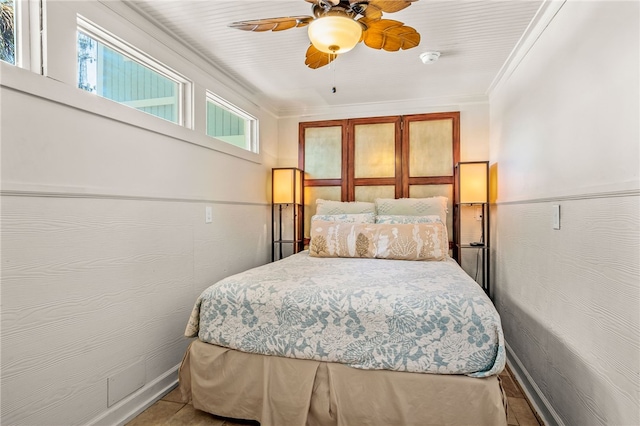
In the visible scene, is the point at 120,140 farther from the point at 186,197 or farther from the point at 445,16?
the point at 445,16

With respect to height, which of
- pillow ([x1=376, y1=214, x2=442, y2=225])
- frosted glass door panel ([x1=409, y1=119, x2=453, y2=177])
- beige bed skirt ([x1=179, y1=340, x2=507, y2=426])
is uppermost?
frosted glass door panel ([x1=409, y1=119, x2=453, y2=177])

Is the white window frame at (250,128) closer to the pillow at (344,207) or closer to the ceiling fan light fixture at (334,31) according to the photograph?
the pillow at (344,207)

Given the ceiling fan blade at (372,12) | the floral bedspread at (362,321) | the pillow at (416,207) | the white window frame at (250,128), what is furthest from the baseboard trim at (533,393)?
the white window frame at (250,128)

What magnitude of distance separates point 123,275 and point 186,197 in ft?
2.27

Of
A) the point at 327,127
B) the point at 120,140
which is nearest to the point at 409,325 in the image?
the point at 120,140

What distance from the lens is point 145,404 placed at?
188 cm

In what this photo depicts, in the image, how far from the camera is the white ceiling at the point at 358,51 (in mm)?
1877

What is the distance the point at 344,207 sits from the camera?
3434mm

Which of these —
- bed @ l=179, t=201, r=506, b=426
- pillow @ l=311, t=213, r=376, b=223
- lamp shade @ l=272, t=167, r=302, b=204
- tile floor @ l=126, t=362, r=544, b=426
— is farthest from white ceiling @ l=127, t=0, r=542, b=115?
tile floor @ l=126, t=362, r=544, b=426

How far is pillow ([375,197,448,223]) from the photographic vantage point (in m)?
3.21

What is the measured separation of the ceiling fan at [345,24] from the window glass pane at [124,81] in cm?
78

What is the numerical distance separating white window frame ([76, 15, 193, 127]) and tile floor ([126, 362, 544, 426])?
1.78 m

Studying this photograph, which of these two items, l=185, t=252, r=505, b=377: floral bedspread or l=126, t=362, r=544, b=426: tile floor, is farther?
l=126, t=362, r=544, b=426: tile floor

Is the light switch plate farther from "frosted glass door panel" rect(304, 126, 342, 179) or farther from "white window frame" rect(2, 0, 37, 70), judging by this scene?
"white window frame" rect(2, 0, 37, 70)
